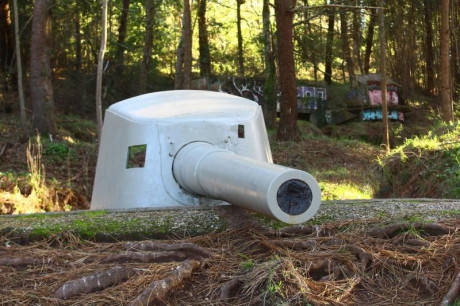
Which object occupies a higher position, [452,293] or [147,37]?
[147,37]

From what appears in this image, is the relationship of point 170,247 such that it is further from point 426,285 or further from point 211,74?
point 211,74

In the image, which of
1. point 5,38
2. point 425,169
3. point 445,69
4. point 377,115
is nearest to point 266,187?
point 425,169

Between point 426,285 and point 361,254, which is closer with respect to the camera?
point 426,285

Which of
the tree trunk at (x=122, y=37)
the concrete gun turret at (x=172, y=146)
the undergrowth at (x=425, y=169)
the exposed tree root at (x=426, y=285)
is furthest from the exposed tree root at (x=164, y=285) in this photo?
the tree trunk at (x=122, y=37)

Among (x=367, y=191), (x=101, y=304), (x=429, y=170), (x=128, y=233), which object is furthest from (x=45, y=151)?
(x=101, y=304)

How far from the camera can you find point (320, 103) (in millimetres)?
25859

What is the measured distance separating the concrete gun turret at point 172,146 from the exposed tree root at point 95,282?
0.88 meters

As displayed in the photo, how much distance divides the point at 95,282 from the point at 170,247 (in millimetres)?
578

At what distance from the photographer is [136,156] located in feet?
18.9

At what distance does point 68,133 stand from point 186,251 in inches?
626

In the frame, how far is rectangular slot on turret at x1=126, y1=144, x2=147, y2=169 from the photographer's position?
5.61m

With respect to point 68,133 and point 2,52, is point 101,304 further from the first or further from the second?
point 2,52

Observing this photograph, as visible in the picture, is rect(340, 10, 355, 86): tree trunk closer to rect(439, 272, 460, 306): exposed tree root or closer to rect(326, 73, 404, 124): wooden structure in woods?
rect(326, 73, 404, 124): wooden structure in woods

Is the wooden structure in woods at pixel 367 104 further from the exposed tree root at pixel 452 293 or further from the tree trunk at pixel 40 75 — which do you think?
the exposed tree root at pixel 452 293
